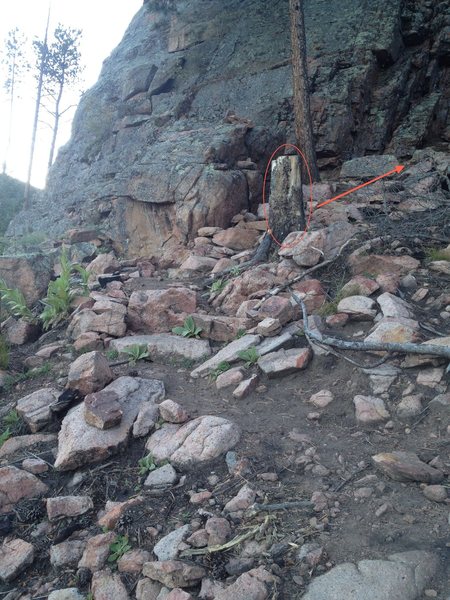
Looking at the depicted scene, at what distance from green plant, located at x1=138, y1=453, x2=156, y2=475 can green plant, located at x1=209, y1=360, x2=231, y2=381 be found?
1308 mm

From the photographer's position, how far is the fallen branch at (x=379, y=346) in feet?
12.8

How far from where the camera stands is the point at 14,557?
126 inches

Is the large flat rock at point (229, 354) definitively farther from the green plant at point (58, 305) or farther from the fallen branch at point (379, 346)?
the green plant at point (58, 305)

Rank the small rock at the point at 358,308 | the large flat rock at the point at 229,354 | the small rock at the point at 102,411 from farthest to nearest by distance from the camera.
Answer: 1. the large flat rock at the point at 229,354
2. the small rock at the point at 358,308
3. the small rock at the point at 102,411

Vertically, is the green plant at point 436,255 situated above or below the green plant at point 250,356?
above

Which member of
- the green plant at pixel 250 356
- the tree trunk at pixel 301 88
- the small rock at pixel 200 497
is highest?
the tree trunk at pixel 301 88

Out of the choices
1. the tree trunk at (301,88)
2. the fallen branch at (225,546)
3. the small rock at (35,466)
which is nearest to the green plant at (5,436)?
the small rock at (35,466)

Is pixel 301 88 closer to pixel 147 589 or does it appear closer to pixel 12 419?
pixel 12 419

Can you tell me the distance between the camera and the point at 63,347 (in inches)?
252

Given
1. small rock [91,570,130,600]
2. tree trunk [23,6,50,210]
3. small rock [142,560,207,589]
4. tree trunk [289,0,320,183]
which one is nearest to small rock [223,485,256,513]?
small rock [142,560,207,589]

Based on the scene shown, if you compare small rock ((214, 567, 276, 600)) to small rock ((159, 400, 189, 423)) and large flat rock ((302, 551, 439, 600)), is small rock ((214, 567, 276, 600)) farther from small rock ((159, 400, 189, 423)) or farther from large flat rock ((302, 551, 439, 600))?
small rock ((159, 400, 189, 423))

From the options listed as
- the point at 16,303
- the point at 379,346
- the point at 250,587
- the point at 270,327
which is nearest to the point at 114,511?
the point at 250,587

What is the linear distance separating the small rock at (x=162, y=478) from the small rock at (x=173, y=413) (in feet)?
1.78

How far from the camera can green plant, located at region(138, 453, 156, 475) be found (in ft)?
12.3
